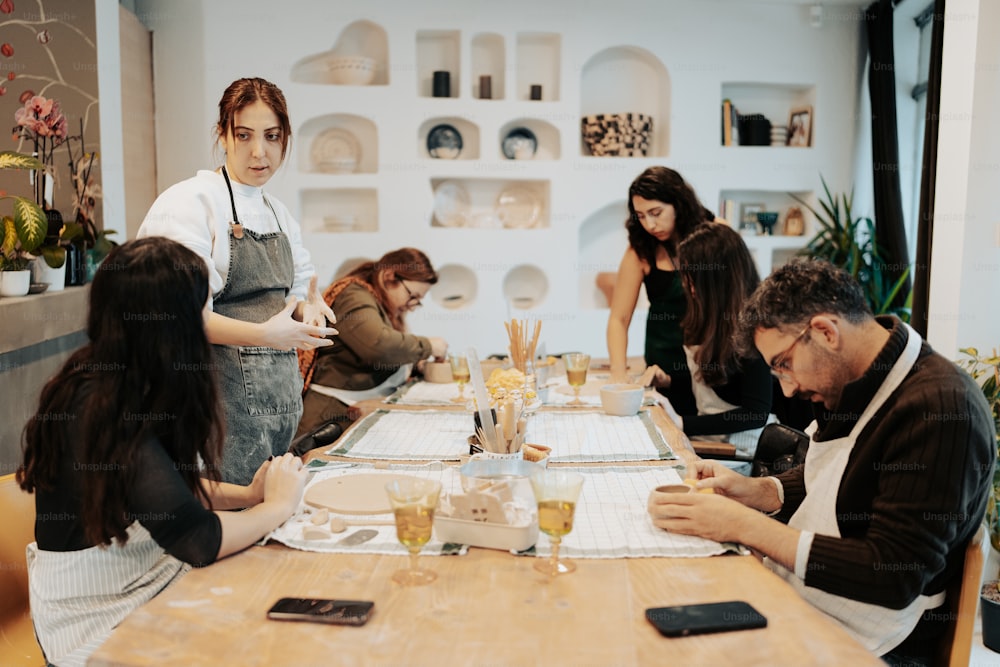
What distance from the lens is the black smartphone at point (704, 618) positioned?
1111mm

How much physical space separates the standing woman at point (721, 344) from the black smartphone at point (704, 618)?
4.58ft

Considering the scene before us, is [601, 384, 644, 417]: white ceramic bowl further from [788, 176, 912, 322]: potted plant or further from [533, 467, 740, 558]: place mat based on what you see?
[788, 176, 912, 322]: potted plant

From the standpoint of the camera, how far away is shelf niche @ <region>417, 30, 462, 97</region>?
207 inches

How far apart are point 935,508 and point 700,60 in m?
4.41

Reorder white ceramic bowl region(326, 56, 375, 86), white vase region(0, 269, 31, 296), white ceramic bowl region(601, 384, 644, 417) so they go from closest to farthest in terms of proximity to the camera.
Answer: white ceramic bowl region(601, 384, 644, 417), white vase region(0, 269, 31, 296), white ceramic bowl region(326, 56, 375, 86)

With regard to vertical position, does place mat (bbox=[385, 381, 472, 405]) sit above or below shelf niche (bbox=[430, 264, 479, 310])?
below

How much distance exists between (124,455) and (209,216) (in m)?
0.83

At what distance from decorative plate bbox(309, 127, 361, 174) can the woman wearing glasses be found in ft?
6.50

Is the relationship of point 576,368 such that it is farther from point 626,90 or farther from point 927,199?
point 626,90

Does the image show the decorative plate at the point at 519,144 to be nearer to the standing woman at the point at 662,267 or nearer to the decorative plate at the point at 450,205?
the decorative plate at the point at 450,205

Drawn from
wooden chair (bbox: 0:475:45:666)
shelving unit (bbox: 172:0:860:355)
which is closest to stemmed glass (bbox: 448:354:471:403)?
wooden chair (bbox: 0:475:45:666)

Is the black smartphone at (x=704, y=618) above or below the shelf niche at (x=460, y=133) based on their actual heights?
below

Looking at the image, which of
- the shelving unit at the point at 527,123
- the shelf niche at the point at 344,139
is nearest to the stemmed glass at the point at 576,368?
the shelving unit at the point at 527,123

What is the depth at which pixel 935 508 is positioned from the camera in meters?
1.35
